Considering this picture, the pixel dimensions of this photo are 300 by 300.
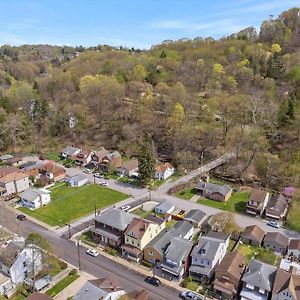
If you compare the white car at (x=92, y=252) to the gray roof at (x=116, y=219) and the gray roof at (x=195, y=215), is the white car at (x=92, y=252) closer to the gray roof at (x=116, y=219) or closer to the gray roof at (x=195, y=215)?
the gray roof at (x=116, y=219)

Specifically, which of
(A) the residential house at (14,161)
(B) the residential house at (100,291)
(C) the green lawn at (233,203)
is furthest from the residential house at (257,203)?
(A) the residential house at (14,161)

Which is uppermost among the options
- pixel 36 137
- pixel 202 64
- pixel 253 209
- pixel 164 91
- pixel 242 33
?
pixel 242 33

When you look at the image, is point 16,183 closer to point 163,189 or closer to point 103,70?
point 163,189

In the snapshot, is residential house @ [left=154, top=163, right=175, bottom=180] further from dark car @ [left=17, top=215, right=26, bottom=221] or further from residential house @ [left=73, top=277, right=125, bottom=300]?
residential house @ [left=73, top=277, right=125, bottom=300]

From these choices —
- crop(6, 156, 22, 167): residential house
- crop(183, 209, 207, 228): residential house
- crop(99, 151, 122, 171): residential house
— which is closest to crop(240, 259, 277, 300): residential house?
crop(183, 209, 207, 228): residential house

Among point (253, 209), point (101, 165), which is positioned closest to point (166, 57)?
point (101, 165)

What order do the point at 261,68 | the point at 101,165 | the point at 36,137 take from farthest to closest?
the point at 261,68, the point at 36,137, the point at 101,165
